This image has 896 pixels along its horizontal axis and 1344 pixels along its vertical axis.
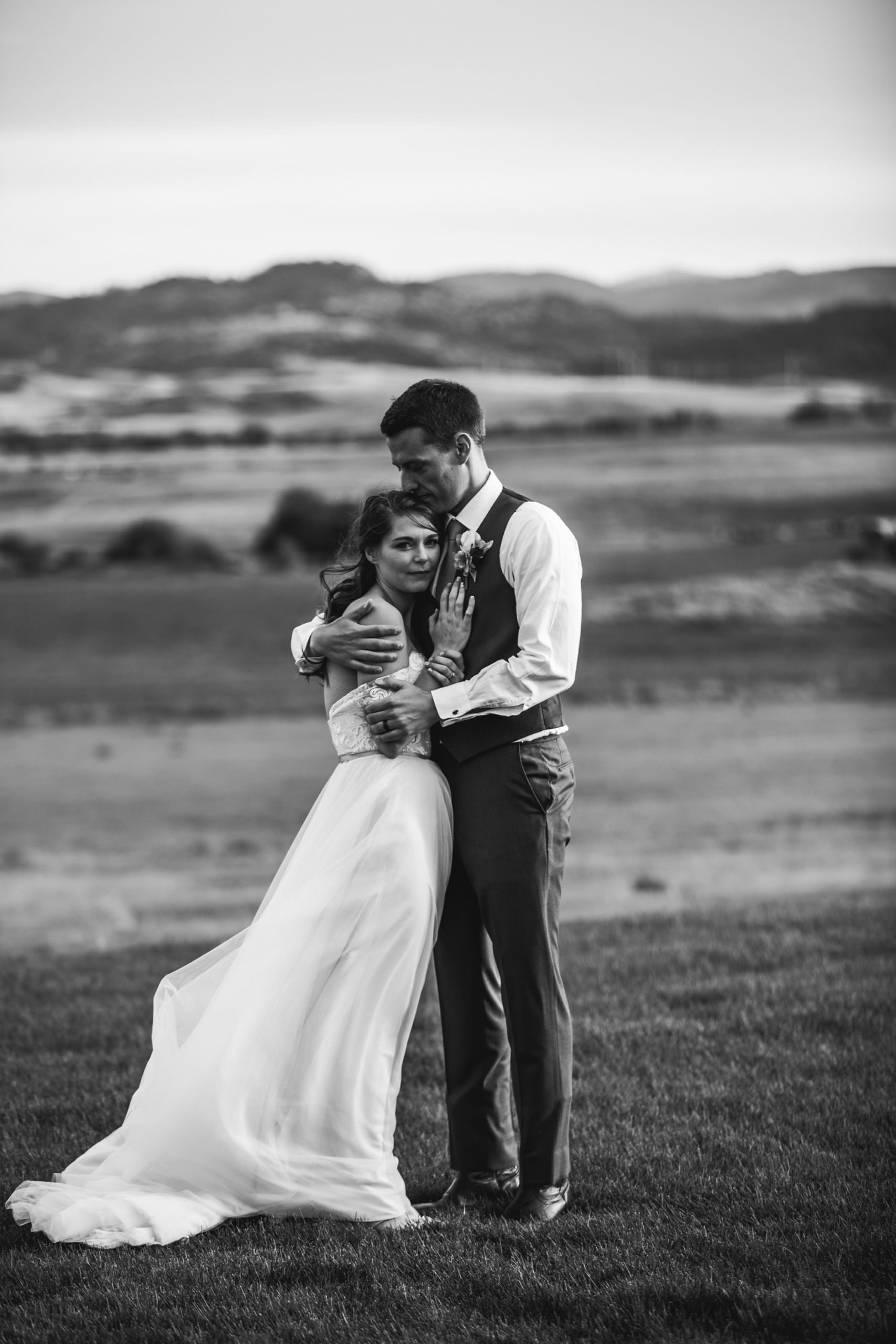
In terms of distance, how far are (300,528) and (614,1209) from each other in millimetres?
13736

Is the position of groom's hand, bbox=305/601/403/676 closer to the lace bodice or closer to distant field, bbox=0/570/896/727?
the lace bodice

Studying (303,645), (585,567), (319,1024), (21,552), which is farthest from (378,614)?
(585,567)

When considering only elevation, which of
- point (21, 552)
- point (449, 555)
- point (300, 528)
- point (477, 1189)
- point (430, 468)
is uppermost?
point (430, 468)

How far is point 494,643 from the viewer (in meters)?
3.47

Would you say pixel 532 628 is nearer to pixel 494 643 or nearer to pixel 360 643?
pixel 494 643

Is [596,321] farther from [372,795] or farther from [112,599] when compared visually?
[372,795]

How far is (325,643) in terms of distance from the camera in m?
3.57

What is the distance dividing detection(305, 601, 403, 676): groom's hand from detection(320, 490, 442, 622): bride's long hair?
0.35ft

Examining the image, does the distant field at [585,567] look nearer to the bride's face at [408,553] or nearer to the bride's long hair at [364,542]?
the bride's long hair at [364,542]

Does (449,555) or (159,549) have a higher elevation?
(449,555)

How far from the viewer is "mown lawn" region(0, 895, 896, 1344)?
2.80 metres

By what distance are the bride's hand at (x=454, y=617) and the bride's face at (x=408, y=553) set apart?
9 cm

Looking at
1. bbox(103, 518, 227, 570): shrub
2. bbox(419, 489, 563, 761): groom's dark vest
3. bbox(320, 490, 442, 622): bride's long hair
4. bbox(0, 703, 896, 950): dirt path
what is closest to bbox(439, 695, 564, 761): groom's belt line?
bbox(419, 489, 563, 761): groom's dark vest

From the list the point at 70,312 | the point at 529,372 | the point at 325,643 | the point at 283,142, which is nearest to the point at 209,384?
the point at 70,312
